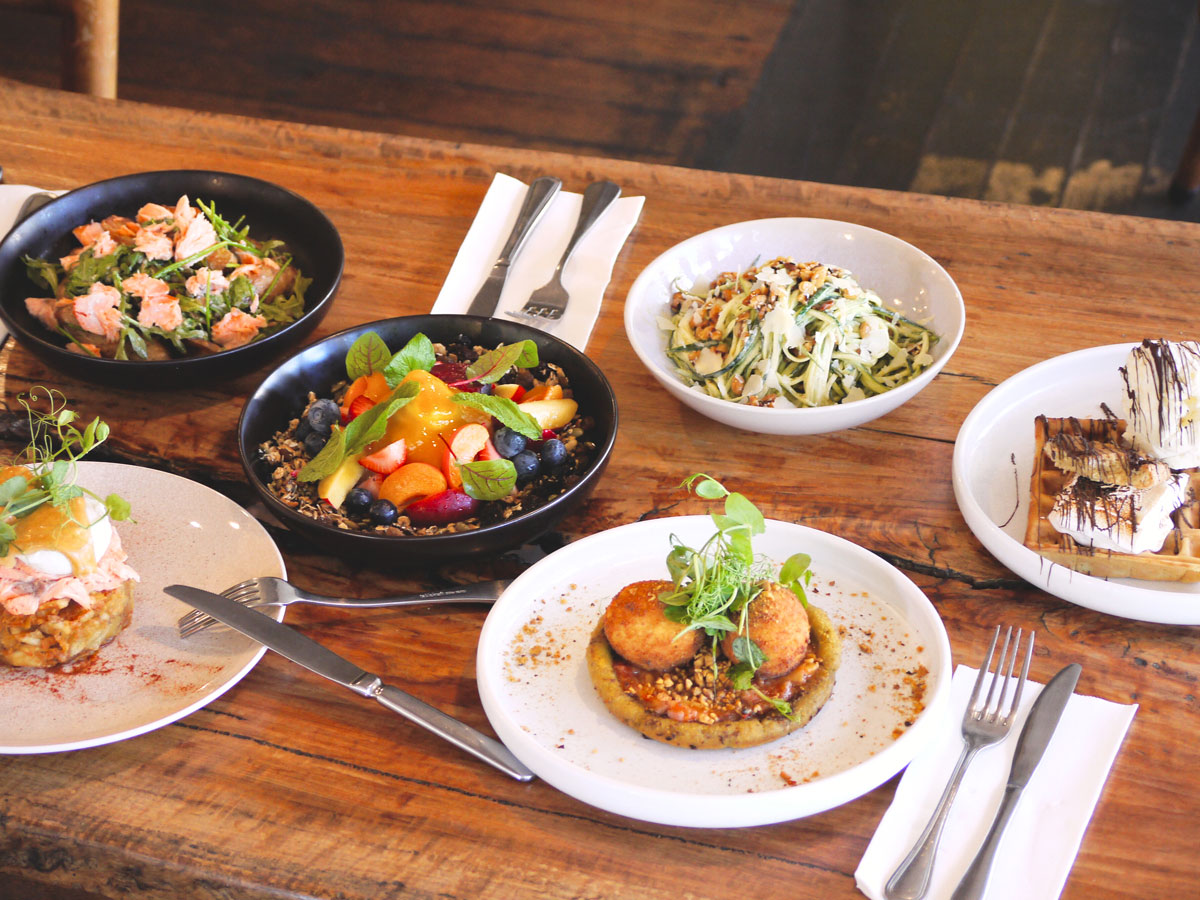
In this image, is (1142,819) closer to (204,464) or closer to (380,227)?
(204,464)

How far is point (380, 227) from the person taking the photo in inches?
87.3

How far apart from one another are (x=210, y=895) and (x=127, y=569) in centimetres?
45

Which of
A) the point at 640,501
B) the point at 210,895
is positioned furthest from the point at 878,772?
the point at 210,895

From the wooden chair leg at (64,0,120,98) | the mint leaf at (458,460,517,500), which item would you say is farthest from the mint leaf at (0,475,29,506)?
the wooden chair leg at (64,0,120,98)

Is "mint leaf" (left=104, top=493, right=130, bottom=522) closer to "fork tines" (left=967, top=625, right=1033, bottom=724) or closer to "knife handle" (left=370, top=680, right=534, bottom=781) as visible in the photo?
"knife handle" (left=370, top=680, right=534, bottom=781)

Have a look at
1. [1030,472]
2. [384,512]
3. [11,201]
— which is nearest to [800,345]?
[1030,472]

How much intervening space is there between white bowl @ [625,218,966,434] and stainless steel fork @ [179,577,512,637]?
48cm

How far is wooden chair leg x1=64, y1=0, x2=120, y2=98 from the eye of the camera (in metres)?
2.65

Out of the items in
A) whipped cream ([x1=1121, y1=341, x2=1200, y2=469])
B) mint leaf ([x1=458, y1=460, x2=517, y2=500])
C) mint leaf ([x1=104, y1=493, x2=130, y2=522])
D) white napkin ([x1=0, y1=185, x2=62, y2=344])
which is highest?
whipped cream ([x1=1121, y1=341, x2=1200, y2=469])

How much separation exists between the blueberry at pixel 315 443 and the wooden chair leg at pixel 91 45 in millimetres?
1603

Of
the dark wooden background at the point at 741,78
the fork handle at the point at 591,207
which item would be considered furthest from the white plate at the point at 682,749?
the dark wooden background at the point at 741,78

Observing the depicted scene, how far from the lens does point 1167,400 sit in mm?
1398

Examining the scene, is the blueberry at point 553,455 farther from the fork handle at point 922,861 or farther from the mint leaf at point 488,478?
the fork handle at point 922,861

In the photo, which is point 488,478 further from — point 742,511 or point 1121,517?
point 1121,517
